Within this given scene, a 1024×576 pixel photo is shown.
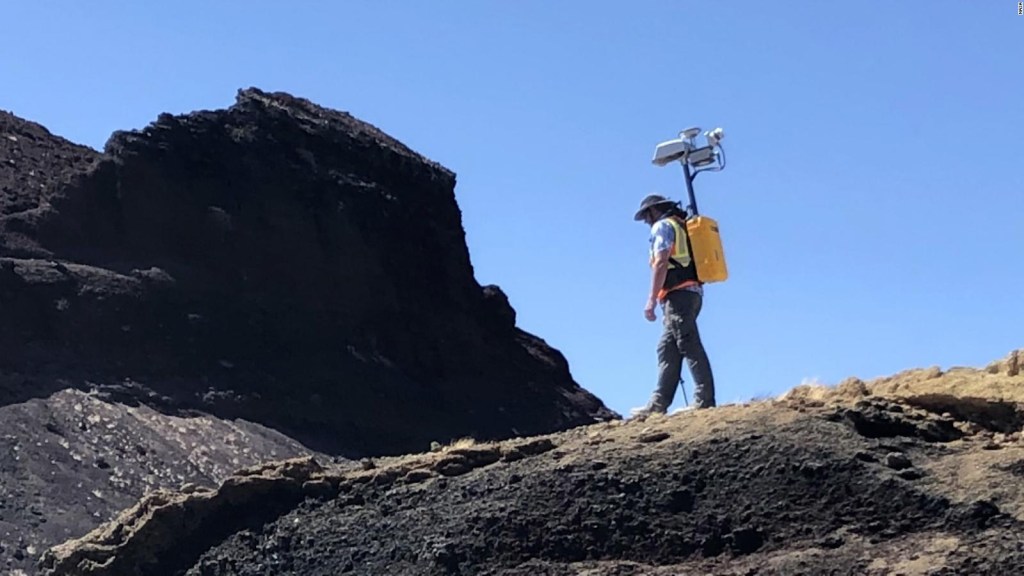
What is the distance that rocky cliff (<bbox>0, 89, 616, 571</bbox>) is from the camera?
1991 cm

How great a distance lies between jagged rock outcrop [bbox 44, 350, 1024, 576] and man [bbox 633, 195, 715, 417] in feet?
2.76

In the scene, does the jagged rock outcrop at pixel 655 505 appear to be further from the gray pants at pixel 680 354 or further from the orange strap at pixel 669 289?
the orange strap at pixel 669 289

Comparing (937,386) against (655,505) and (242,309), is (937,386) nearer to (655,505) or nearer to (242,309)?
(655,505)

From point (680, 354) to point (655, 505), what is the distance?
8.14ft

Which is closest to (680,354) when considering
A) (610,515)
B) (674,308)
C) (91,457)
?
(674,308)

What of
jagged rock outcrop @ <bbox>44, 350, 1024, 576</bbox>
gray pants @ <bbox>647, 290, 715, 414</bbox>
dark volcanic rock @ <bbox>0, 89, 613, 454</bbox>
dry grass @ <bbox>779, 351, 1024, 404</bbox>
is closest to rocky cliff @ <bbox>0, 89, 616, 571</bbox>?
dark volcanic rock @ <bbox>0, 89, 613, 454</bbox>

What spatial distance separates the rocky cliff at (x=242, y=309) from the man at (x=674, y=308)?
27.7 feet

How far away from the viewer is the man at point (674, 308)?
10172 millimetres

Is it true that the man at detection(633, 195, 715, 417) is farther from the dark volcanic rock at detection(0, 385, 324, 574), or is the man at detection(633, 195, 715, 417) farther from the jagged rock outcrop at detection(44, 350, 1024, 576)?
the dark volcanic rock at detection(0, 385, 324, 574)

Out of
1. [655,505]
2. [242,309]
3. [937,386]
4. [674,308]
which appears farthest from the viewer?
[242,309]

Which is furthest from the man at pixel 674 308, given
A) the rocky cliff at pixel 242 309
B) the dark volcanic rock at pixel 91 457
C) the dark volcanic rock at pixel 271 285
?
the dark volcanic rock at pixel 271 285

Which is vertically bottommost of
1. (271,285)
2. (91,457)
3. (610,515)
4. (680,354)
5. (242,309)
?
(610,515)

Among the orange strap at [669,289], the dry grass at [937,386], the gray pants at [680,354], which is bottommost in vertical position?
the dry grass at [937,386]

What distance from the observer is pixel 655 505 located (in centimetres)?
796
